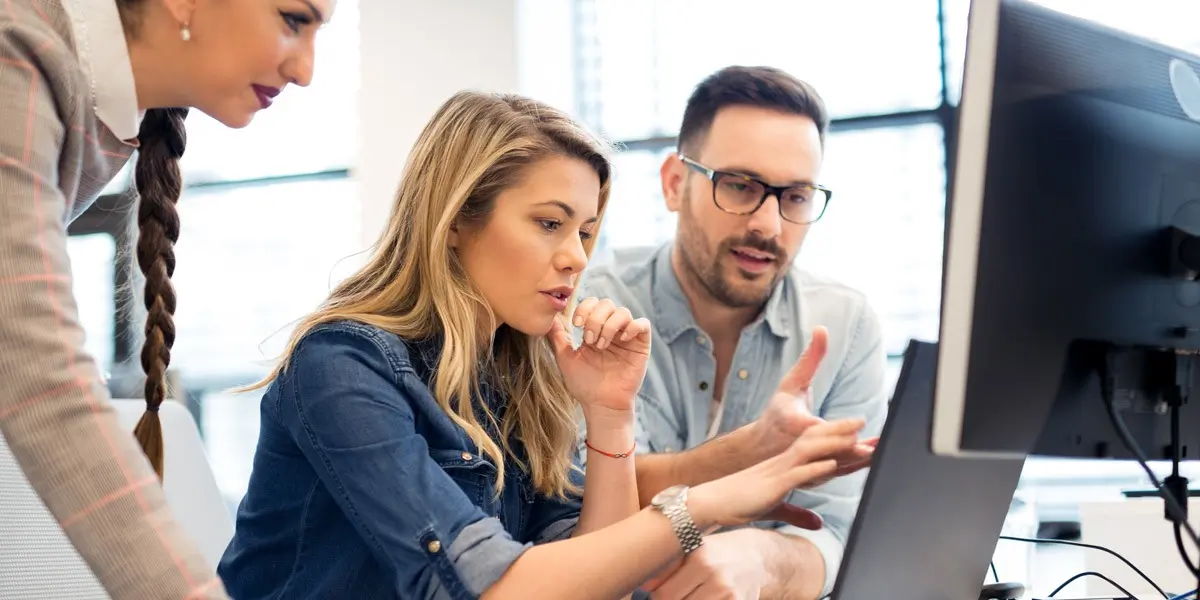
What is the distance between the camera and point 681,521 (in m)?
1.07

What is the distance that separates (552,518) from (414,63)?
227cm

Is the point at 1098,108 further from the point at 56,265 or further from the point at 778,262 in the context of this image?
the point at 778,262

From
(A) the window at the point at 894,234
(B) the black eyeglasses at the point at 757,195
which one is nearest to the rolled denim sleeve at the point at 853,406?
(B) the black eyeglasses at the point at 757,195

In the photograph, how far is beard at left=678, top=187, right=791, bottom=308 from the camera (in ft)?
6.44

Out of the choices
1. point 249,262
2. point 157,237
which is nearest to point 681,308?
point 157,237

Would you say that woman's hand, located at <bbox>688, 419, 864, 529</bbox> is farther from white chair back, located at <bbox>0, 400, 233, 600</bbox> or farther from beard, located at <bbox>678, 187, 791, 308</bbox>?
beard, located at <bbox>678, 187, 791, 308</bbox>

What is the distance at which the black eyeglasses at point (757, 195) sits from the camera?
76.7 inches

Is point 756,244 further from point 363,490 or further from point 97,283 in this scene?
point 97,283

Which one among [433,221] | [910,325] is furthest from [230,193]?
[433,221]

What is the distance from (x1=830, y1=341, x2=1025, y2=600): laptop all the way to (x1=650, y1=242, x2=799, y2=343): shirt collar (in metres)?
0.85

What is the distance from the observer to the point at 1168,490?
0.93 metres

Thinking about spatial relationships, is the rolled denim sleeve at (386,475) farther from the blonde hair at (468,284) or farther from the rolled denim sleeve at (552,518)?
the rolled denim sleeve at (552,518)

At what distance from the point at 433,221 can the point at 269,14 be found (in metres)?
0.39

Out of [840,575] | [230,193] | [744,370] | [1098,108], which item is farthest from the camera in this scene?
[230,193]
